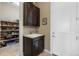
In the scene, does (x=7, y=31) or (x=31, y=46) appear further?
(x=31, y=46)

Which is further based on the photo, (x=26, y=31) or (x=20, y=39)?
(x=26, y=31)

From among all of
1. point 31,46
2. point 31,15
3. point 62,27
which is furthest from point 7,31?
point 62,27

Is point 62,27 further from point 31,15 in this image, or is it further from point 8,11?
point 8,11

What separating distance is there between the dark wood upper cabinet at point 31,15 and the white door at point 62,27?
73cm

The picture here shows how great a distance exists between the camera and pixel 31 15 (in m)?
3.01

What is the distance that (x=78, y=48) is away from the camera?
220 cm

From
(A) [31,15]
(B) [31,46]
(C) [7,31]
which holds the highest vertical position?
(A) [31,15]

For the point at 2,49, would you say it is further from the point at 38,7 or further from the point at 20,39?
the point at 38,7

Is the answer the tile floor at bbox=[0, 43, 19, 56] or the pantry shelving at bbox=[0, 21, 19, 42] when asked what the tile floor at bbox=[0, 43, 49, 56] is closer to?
the tile floor at bbox=[0, 43, 19, 56]

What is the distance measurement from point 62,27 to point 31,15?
1036 mm

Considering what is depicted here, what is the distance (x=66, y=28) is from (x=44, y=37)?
92 centimetres

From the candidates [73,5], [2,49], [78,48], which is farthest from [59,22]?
[2,49]

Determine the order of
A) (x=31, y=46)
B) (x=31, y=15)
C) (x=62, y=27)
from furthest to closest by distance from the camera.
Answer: (x=31, y=15) < (x=31, y=46) < (x=62, y=27)

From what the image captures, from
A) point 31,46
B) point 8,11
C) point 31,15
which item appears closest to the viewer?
point 8,11
